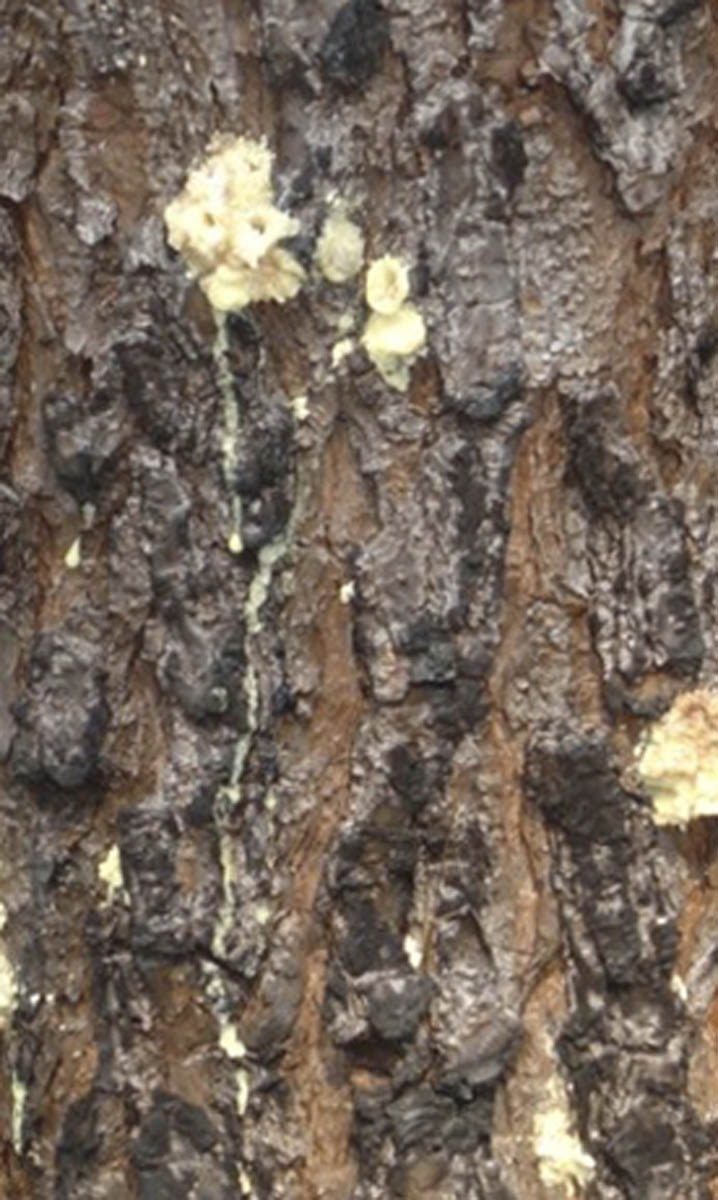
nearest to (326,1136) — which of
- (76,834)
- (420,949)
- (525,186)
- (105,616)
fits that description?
(420,949)

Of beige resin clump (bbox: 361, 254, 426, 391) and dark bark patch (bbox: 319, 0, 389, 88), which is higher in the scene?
dark bark patch (bbox: 319, 0, 389, 88)

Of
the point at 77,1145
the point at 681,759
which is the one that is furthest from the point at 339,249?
the point at 77,1145

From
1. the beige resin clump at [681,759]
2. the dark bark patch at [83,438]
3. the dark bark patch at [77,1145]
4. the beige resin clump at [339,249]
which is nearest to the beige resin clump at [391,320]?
the beige resin clump at [339,249]

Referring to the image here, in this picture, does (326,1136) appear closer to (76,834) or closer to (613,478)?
(76,834)

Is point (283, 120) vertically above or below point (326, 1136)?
above

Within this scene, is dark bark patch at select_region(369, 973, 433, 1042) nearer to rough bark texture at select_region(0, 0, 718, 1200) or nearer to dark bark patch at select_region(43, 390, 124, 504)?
rough bark texture at select_region(0, 0, 718, 1200)

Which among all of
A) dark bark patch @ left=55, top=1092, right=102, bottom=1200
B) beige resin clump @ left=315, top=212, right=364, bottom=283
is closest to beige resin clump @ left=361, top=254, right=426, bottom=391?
beige resin clump @ left=315, top=212, right=364, bottom=283

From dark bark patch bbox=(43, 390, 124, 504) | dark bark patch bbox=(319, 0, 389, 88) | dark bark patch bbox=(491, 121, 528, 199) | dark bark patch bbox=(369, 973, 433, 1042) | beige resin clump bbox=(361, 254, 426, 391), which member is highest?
dark bark patch bbox=(319, 0, 389, 88)
